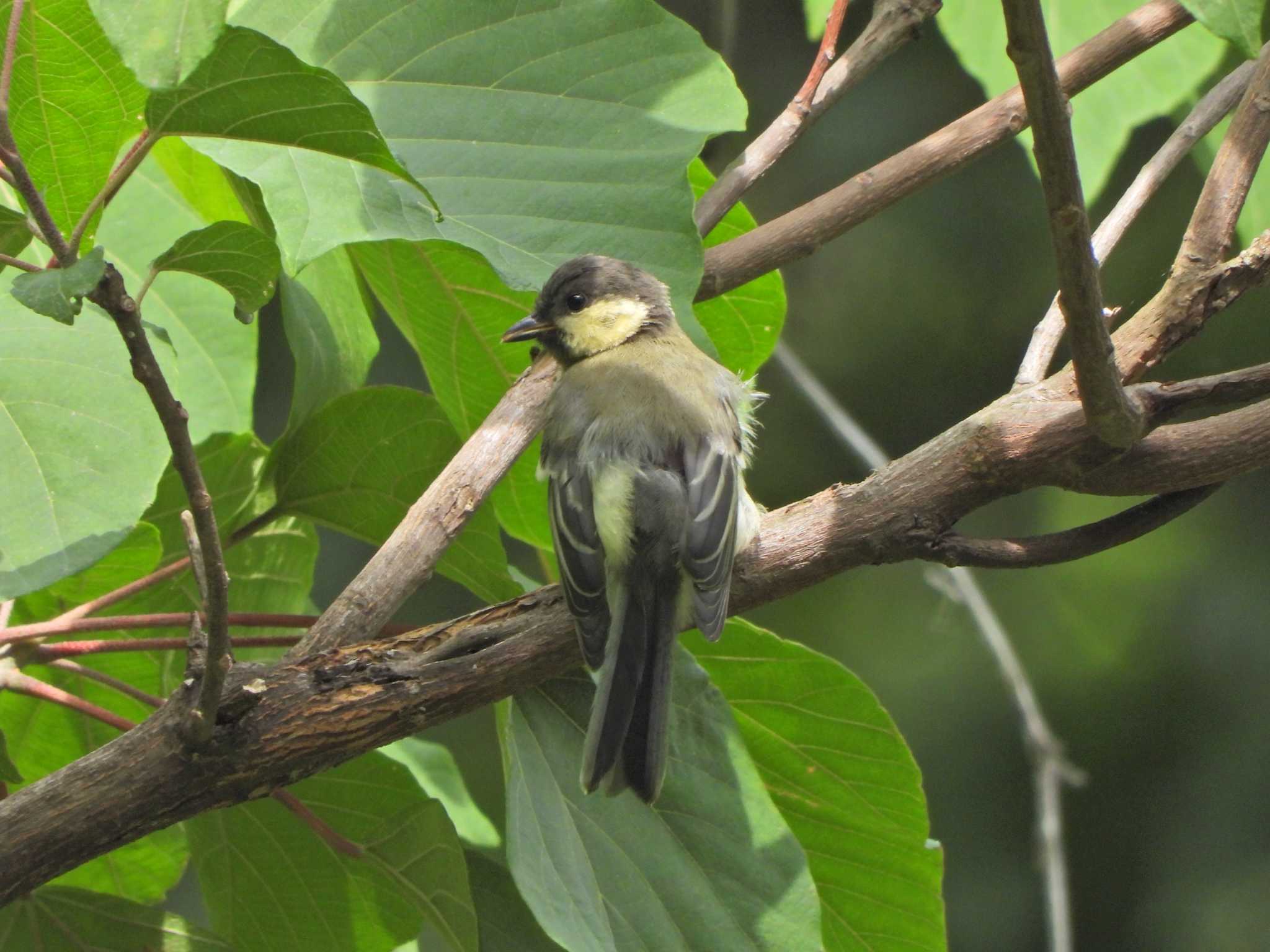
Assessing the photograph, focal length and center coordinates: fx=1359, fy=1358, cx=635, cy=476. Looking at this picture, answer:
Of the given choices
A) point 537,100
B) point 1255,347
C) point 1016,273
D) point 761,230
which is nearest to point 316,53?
point 537,100

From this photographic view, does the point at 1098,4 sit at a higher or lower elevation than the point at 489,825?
higher

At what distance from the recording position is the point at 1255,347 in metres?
6.27

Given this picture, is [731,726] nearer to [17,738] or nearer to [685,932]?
[685,932]

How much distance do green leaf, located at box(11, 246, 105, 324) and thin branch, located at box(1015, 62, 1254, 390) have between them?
49.4 inches

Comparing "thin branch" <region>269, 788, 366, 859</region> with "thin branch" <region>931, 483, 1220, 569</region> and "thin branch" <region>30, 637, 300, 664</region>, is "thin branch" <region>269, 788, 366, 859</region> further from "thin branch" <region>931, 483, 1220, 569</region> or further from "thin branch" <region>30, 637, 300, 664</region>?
"thin branch" <region>931, 483, 1220, 569</region>

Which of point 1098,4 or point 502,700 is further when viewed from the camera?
point 1098,4

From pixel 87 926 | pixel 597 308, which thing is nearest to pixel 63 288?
pixel 87 926

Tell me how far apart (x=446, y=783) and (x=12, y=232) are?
155cm

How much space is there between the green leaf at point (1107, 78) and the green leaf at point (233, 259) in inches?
54.7

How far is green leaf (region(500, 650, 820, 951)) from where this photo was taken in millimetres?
2016

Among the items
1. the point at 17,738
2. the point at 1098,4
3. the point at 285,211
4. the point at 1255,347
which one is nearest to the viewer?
the point at 285,211

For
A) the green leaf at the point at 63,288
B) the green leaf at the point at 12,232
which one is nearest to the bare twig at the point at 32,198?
the green leaf at the point at 63,288

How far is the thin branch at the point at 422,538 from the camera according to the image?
6.02 feet

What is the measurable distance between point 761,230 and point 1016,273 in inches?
207
